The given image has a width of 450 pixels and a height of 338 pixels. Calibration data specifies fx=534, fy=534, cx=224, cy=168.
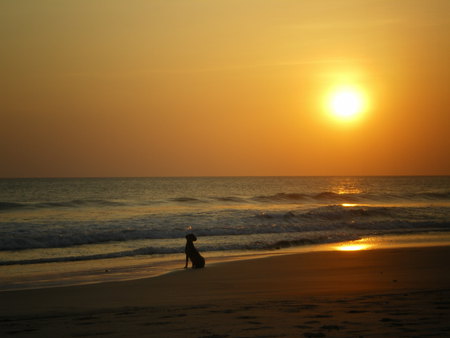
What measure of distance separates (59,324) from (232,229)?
20688 mm

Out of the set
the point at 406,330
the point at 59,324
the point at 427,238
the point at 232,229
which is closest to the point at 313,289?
the point at 406,330

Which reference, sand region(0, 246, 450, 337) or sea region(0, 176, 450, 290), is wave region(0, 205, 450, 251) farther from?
sand region(0, 246, 450, 337)

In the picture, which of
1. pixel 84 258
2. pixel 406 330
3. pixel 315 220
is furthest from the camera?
pixel 315 220

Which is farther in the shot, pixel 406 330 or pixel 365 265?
pixel 365 265

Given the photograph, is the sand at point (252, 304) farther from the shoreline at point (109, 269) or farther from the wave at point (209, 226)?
the wave at point (209, 226)

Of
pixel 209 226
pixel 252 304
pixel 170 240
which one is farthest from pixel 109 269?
pixel 209 226

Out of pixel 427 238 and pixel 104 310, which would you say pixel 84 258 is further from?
pixel 427 238

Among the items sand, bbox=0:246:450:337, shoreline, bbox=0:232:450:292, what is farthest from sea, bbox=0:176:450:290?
sand, bbox=0:246:450:337

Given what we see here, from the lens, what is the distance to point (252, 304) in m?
8.59

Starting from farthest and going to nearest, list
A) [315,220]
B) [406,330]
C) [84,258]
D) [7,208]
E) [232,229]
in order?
[7,208] → [315,220] → [232,229] → [84,258] → [406,330]

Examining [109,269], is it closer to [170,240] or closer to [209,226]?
[170,240]

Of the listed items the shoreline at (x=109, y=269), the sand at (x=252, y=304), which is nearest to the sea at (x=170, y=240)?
the shoreline at (x=109, y=269)

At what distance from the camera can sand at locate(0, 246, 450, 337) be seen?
22.1ft

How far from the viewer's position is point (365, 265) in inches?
556
